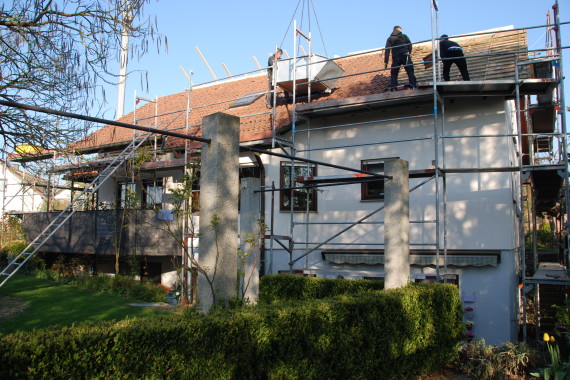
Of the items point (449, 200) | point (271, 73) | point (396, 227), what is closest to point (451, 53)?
point (449, 200)

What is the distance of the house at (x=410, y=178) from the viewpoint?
11555 mm

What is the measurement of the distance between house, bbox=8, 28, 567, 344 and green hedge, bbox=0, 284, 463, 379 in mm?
2627

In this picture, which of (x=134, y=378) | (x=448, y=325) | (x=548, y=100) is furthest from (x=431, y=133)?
(x=134, y=378)

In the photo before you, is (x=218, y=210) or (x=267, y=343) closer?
(x=267, y=343)

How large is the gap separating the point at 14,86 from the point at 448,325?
8.23m

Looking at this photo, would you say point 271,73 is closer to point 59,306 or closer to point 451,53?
point 451,53

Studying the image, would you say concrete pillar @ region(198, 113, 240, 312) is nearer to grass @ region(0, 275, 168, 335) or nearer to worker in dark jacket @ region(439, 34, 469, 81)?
grass @ region(0, 275, 168, 335)

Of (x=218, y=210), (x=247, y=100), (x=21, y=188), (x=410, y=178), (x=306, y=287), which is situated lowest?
(x=306, y=287)

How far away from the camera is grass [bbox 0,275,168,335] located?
10.2 meters

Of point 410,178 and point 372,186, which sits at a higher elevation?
→ point 410,178

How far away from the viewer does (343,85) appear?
15.8m

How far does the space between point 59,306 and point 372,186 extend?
28.5 feet

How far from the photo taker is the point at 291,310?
221 inches

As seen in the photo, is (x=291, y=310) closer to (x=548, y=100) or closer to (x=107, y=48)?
(x=107, y=48)
